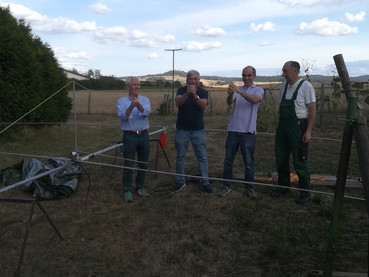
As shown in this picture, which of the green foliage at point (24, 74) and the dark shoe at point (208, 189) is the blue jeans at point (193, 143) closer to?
the dark shoe at point (208, 189)

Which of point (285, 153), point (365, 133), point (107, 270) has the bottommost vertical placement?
point (107, 270)

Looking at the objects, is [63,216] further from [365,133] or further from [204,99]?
[365,133]

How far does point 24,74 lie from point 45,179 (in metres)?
4.93

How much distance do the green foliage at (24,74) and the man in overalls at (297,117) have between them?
674 centimetres

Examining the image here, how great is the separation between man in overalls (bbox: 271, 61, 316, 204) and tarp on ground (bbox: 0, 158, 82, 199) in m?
2.83

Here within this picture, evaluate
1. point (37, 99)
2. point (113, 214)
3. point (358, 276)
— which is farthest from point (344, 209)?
point (37, 99)

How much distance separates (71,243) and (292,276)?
6.94ft

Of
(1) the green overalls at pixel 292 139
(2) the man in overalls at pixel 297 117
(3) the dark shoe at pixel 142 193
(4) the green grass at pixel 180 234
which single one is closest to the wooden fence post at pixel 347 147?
(4) the green grass at pixel 180 234

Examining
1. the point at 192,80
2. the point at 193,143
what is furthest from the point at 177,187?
the point at 192,80

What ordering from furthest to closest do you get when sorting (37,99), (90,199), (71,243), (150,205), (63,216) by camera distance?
1. (37,99)
2. (90,199)
3. (150,205)
4. (63,216)
5. (71,243)

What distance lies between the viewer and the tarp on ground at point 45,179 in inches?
193

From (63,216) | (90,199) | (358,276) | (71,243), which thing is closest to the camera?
(358,276)

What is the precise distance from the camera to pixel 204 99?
15.3 feet

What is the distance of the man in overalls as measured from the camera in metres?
4.26
